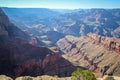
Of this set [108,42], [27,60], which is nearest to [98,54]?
[108,42]

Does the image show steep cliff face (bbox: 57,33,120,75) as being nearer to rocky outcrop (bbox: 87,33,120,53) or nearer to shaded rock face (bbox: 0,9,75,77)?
rocky outcrop (bbox: 87,33,120,53)

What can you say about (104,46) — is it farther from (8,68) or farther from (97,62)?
(8,68)

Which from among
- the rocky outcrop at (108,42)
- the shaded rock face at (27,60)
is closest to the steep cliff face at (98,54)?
the rocky outcrop at (108,42)

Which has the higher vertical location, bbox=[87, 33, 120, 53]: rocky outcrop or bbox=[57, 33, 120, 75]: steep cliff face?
bbox=[87, 33, 120, 53]: rocky outcrop

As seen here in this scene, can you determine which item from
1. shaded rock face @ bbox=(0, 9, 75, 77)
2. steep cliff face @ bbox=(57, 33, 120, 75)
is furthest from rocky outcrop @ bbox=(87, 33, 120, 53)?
shaded rock face @ bbox=(0, 9, 75, 77)

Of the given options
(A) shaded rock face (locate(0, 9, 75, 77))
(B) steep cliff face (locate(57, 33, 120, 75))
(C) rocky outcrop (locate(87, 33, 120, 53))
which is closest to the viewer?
(A) shaded rock face (locate(0, 9, 75, 77))

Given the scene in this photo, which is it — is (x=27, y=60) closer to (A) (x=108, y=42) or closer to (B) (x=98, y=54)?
(B) (x=98, y=54)
